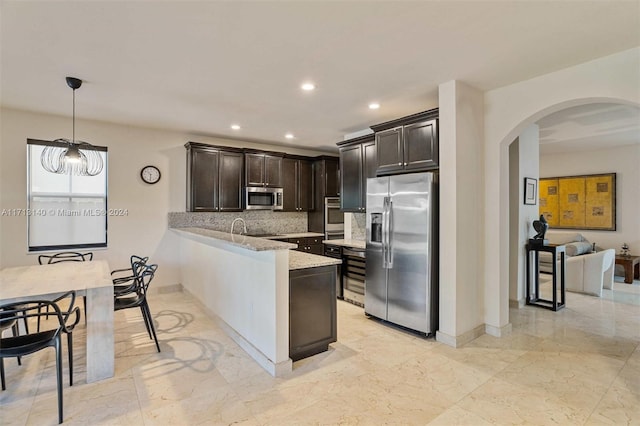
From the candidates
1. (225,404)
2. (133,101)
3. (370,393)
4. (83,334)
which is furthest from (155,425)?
(133,101)

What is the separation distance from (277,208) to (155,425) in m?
4.28

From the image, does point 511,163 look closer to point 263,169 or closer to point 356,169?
point 356,169

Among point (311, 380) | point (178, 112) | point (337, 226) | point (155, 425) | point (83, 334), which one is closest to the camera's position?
point (155, 425)

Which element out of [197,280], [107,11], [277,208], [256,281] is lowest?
[197,280]

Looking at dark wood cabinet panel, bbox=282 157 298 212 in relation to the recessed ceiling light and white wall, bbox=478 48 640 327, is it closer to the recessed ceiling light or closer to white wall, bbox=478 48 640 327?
the recessed ceiling light

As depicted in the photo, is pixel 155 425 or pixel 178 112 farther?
pixel 178 112

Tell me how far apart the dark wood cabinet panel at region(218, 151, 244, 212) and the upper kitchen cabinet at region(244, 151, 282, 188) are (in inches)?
5.6

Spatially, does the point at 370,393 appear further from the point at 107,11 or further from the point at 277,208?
the point at 277,208

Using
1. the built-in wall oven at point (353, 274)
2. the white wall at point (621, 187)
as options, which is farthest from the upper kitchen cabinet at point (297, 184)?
the white wall at point (621, 187)

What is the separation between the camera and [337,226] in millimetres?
6504

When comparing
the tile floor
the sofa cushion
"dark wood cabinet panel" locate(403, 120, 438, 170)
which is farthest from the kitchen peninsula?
the sofa cushion

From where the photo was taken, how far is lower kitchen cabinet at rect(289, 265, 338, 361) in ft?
9.46

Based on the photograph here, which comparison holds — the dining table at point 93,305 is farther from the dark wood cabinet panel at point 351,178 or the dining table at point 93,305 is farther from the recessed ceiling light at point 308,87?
the dark wood cabinet panel at point 351,178

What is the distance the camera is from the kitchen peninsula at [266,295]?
270cm
